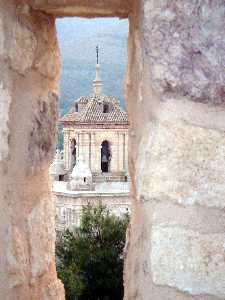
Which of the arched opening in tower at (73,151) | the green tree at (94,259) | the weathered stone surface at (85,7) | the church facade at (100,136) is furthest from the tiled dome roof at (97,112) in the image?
the weathered stone surface at (85,7)

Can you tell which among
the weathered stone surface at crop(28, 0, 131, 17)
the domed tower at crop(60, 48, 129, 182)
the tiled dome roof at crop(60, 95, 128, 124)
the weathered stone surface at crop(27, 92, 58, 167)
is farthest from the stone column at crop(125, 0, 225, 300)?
the tiled dome roof at crop(60, 95, 128, 124)

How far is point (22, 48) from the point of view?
120 centimetres

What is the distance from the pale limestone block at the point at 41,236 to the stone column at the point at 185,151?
1.14 ft

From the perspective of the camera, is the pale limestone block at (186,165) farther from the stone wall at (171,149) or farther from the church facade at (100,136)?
the church facade at (100,136)

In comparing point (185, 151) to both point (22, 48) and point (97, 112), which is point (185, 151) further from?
point (97, 112)

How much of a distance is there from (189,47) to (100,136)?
62.6 ft

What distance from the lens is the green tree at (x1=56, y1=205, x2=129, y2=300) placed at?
6.93 metres

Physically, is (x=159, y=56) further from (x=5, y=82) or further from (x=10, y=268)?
(x=10, y=268)

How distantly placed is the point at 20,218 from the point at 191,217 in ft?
1.33

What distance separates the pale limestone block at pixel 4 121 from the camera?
1142mm

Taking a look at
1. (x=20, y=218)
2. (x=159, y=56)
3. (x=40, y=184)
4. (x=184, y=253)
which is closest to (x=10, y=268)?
(x=20, y=218)

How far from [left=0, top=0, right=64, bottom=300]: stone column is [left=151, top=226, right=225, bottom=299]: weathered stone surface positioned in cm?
32

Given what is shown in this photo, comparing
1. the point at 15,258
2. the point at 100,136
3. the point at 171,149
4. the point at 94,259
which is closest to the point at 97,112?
the point at 100,136

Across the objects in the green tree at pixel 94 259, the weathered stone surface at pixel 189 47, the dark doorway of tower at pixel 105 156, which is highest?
the weathered stone surface at pixel 189 47
